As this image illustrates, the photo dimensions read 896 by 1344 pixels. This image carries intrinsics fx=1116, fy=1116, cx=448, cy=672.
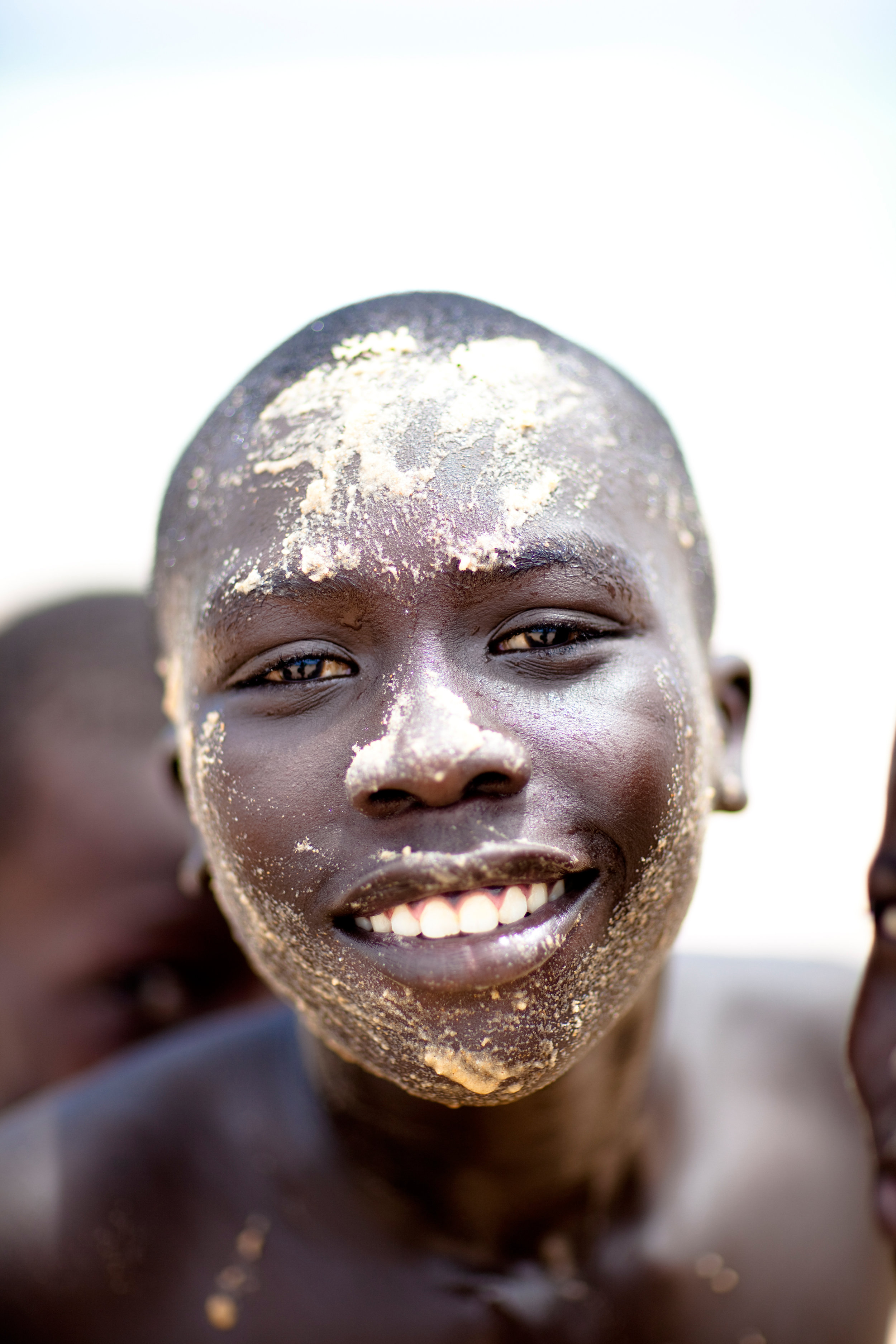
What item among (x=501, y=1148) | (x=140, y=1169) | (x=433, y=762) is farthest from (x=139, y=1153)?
(x=433, y=762)

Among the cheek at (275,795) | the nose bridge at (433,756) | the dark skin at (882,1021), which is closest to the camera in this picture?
the nose bridge at (433,756)

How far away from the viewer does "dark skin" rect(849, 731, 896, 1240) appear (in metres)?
1.48

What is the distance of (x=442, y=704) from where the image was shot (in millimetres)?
1307

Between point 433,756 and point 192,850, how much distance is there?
0.81m

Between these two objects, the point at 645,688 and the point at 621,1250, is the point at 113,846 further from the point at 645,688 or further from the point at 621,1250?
the point at 645,688

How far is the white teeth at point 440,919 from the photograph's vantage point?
131 cm

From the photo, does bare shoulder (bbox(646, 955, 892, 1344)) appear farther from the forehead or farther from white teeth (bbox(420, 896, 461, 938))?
the forehead

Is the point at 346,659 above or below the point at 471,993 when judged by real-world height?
above

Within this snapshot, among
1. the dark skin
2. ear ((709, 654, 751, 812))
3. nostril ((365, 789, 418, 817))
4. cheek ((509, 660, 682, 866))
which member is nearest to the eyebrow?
cheek ((509, 660, 682, 866))

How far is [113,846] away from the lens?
2.50 m

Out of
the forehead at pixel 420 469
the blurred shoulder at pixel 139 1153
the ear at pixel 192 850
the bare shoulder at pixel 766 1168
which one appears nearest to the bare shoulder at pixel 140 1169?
the blurred shoulder at pixel 139 1153

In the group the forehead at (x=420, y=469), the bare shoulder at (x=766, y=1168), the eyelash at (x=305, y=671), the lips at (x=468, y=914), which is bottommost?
the bare shoulder at (x=766, y=1168)

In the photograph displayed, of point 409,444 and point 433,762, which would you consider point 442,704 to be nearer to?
point 433,762

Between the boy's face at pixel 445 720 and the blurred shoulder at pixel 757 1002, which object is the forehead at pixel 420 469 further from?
the blurred shoulder at pixel 757 1002
